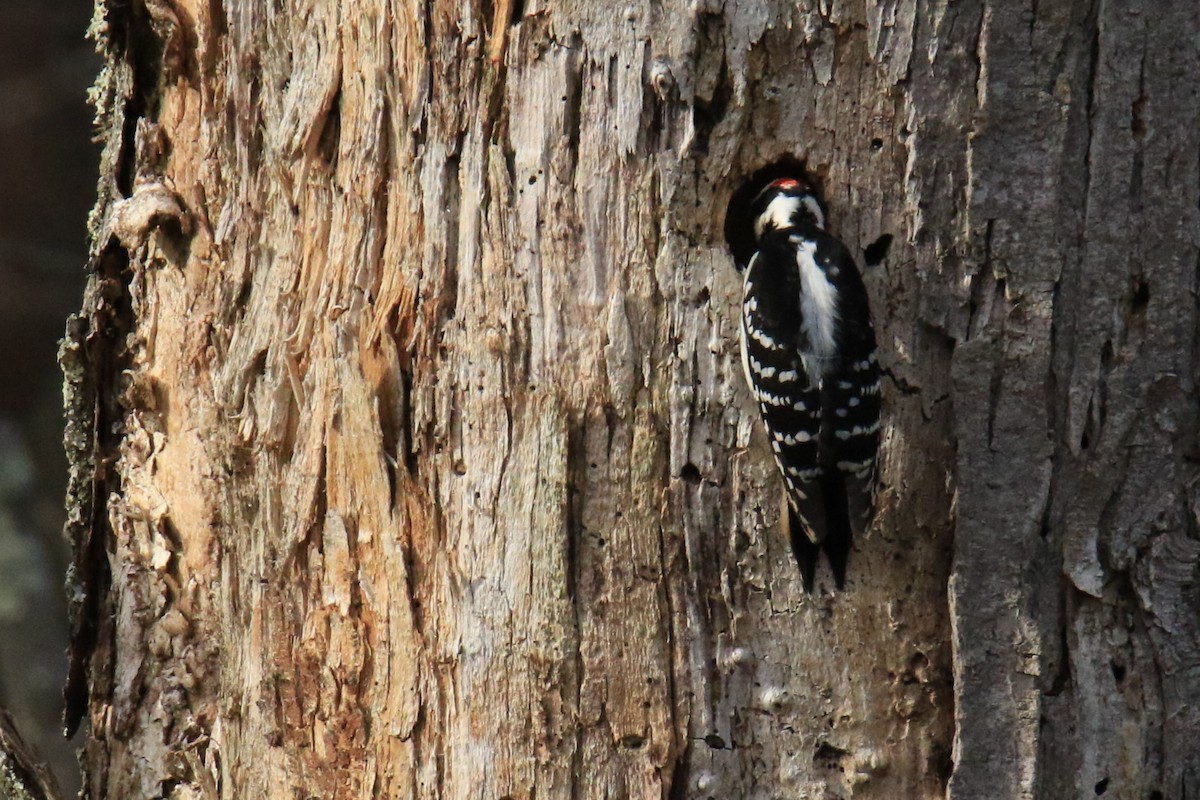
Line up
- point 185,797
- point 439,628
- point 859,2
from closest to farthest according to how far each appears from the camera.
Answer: point 859,2
point 439,628
point 185,797

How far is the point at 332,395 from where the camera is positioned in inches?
110

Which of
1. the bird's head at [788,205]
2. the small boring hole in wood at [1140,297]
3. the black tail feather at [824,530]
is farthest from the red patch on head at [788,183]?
the small boring hole in wood at [1140,297]

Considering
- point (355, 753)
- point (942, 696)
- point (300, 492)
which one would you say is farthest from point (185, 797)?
point (942, 696)

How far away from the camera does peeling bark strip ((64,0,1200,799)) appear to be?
2.54 m

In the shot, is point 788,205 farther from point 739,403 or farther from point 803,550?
point 803,550

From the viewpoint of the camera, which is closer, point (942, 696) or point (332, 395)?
point (942, 696)

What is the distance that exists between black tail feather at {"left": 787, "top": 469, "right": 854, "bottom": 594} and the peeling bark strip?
0.04 metres

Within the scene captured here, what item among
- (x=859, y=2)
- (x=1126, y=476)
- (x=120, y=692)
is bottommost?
Result: (x=120, y=692)

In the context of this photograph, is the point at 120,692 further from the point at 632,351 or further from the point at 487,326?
the point at 632,351

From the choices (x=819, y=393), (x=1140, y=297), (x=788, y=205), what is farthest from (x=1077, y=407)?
(x=788, y=205)

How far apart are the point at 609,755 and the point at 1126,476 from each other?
1231 millimetres

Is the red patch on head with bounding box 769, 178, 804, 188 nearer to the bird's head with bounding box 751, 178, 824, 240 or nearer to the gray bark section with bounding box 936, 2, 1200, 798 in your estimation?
the bird's head with bounding box 751, 178, 824, 240

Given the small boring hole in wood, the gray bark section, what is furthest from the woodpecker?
the small boring hole in wood

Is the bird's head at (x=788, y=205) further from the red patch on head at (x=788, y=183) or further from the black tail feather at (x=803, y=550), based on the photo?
the black tail feather at (x=803, y=550)
